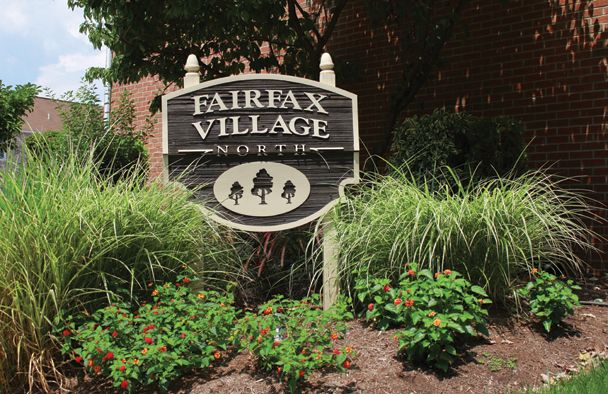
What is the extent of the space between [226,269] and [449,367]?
87.6 inches

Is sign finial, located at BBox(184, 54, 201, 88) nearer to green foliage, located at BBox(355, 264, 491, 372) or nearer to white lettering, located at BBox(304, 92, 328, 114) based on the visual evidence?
white lettering, located at BBox(304, 92, 328, 114)

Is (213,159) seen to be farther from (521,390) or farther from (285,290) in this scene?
(521,390)

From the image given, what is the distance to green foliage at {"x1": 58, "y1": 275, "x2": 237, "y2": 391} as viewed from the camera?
3.75 meters

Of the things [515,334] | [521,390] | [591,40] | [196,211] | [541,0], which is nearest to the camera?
[521,390]

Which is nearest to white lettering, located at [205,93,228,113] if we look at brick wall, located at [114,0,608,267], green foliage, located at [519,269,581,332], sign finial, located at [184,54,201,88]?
sign finial, located at [184,54,201,88]

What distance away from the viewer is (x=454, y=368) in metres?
4.08

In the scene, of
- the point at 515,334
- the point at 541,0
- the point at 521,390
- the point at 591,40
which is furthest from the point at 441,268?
the point at 541,0

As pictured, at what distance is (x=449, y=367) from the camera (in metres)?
4.08

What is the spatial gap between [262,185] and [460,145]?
7.24ft

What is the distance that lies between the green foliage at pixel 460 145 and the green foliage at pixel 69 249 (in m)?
2.50

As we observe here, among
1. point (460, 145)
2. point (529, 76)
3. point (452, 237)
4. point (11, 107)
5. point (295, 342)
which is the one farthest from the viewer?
point (11, 107)

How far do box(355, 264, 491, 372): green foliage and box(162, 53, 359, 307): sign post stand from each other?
126 centimetres

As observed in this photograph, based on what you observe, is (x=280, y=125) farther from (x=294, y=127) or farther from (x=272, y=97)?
(x=272, y=97)

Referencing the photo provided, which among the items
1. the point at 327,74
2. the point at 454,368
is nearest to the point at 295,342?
the point at 454,368
